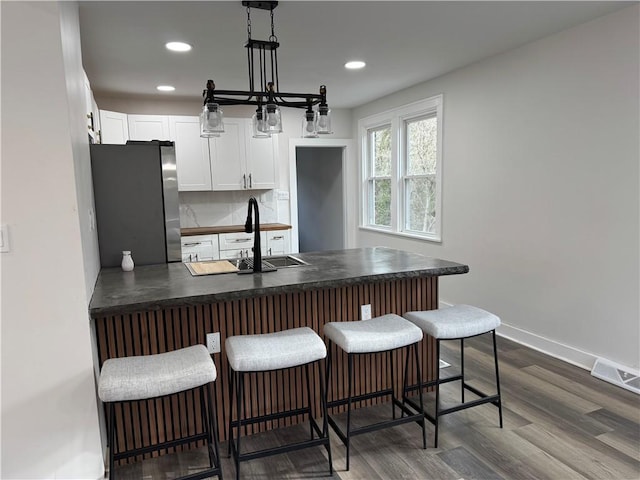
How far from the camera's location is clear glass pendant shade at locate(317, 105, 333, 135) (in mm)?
2576

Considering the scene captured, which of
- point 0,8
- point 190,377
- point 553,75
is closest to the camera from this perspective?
point 0,8

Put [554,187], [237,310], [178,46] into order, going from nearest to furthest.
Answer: [237,310] < [178,46] < [554,187]

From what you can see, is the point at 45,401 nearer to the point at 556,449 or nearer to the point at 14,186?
the point at 14,186

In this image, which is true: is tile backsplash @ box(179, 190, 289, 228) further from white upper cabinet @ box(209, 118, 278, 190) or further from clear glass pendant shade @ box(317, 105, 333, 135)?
clear glass pendant shade @ box(317, 105, 333, 135)

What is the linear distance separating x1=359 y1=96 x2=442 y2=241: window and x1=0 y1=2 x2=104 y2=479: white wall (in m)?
3.48

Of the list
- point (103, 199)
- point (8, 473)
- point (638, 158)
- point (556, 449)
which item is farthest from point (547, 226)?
point (8, 473)

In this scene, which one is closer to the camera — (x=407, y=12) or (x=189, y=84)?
(x=407, y=12)

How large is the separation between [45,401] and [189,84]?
332cm

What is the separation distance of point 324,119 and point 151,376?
168 cm

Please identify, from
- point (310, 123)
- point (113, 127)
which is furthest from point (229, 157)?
point (310, 123)

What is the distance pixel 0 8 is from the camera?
1.65 metres

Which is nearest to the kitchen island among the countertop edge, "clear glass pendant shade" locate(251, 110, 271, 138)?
the countertop edge

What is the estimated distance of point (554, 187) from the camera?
328cm

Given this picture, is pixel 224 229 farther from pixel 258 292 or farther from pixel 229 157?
pixel 258 292
